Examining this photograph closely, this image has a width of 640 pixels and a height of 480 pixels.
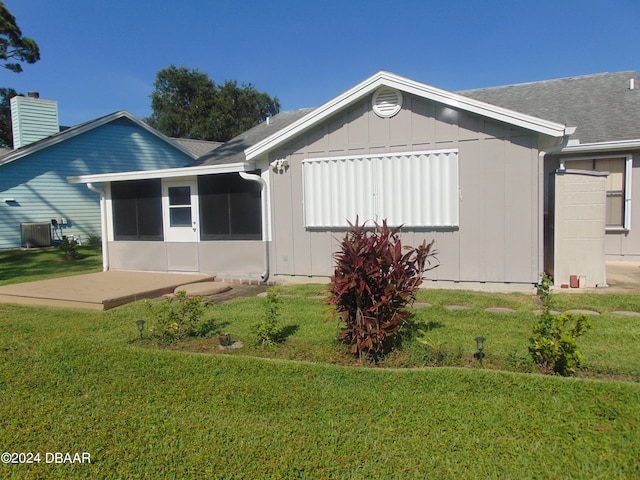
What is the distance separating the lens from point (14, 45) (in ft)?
50.9

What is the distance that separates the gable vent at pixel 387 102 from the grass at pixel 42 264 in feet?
27.3

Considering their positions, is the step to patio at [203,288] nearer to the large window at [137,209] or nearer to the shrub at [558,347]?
the large window at [137,209]

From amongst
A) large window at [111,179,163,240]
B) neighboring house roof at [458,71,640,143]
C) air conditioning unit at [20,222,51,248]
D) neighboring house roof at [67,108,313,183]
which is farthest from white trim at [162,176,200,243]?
air conditioning unit at [20,222,51,248]

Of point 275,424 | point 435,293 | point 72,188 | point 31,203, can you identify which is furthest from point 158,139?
point 275,424

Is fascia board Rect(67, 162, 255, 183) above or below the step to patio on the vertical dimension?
above

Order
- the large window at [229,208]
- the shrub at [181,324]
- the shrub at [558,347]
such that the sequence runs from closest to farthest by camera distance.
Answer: the shrub at [558,347], the shrub at [181,324], the large window at [229,208]

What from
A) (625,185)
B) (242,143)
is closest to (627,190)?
(625,185)

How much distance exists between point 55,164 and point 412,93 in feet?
51.4

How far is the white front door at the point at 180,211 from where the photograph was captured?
34.4ft

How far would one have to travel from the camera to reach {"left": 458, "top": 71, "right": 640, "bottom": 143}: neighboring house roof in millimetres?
10164

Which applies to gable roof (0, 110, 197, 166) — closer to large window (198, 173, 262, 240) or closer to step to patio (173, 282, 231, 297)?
large window (198, 173, 262, 240)

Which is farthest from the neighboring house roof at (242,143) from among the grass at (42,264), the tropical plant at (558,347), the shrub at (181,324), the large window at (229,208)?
the tropical plant at (558,347)

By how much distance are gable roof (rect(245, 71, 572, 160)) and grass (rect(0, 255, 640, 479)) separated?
3067mm

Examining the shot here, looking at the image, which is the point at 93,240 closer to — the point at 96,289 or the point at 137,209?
the point at 137,209
